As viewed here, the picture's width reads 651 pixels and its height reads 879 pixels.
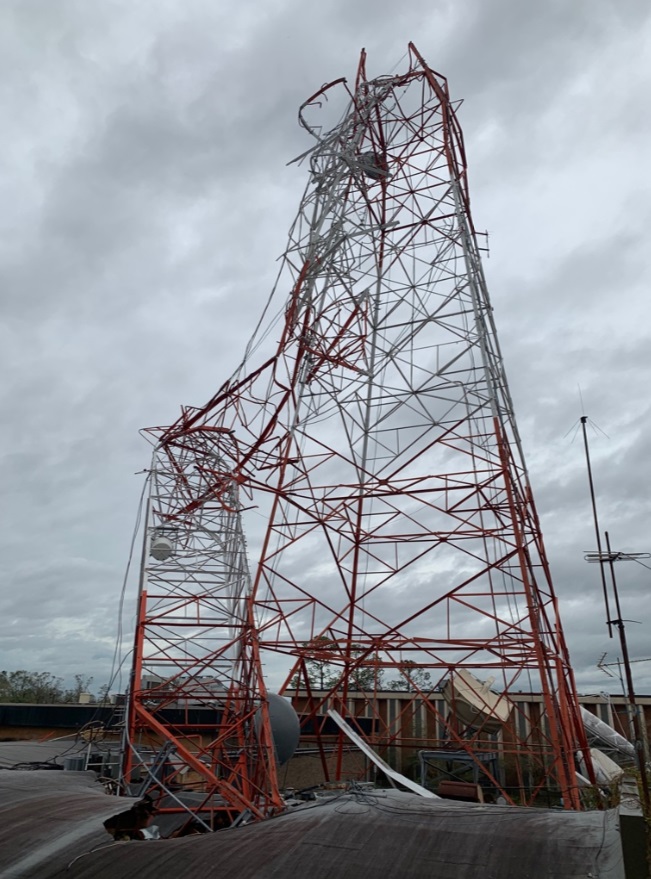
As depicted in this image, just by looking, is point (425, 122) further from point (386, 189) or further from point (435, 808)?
point (435, 808)

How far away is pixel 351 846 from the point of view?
919 cm

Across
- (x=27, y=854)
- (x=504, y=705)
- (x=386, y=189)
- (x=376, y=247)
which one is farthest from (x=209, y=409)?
(x=27, y=854)

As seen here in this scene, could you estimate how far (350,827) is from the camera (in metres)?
9.64

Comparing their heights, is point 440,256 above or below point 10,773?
above

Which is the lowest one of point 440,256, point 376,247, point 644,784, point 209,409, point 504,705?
point 644,784

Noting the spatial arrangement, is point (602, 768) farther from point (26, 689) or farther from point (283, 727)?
point (26, 689)

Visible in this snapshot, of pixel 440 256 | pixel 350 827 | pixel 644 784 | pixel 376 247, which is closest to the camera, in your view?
pixel 350 827

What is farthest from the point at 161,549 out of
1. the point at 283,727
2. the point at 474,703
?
the point at 474,703

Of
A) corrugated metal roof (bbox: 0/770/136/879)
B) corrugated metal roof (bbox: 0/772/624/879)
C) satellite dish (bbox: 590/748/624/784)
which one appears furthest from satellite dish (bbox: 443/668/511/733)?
corrugated metal roof (bbox: 0/770/136/879)

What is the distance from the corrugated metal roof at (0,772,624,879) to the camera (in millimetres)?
8391

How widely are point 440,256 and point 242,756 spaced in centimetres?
1510

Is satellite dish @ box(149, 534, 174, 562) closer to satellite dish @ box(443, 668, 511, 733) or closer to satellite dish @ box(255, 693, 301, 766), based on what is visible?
satellite dish @ box(255, 693, 301, 766)

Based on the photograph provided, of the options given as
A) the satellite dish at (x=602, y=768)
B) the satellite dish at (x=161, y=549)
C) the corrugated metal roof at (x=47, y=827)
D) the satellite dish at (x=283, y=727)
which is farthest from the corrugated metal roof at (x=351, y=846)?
the satellite dish at (x=602, y=768)

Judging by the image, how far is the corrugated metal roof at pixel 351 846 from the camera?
330 inches
